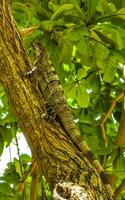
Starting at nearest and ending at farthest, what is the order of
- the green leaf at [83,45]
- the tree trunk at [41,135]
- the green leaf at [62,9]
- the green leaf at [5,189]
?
the tree trunk at [41,135] → the green leaf at [62,9] → the green leaf at [83,45] → the green leaf at [5,189]

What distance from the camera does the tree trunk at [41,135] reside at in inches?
35.9

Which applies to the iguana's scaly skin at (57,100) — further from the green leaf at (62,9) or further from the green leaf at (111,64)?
the green leaf at (111,64)

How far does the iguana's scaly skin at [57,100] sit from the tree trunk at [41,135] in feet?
0.05

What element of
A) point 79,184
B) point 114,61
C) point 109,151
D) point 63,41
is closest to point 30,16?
point 63,41

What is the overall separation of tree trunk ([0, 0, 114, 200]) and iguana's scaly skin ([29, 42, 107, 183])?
0.05 ft

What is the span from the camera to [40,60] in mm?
1152

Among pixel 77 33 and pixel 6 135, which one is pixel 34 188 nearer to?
pixel 6 135

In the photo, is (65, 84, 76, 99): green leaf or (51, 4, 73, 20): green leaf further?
(65, 84, 76, 99): green leaf

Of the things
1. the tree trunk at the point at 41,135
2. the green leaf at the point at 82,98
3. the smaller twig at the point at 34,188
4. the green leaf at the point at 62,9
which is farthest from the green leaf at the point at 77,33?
the smaller twig at the point at 34,188

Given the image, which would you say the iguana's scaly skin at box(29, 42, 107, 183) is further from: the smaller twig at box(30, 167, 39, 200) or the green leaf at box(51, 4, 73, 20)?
the smaller twig at box(30, 167, 39, 200)

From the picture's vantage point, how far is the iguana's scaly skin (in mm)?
995

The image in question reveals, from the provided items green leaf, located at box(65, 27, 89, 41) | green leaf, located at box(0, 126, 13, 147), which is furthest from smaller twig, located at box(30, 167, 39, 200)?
green leaf, located at box(65, 27, 89, 41)

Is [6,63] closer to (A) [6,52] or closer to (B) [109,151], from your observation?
(A) [6,52]

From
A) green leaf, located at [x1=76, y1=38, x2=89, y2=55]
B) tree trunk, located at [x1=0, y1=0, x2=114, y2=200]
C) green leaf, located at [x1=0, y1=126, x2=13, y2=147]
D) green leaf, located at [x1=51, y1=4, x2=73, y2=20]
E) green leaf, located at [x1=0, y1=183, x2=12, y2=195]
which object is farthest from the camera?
green leaf, located at [x1=0, y1=126, x2=13, y2=147]
